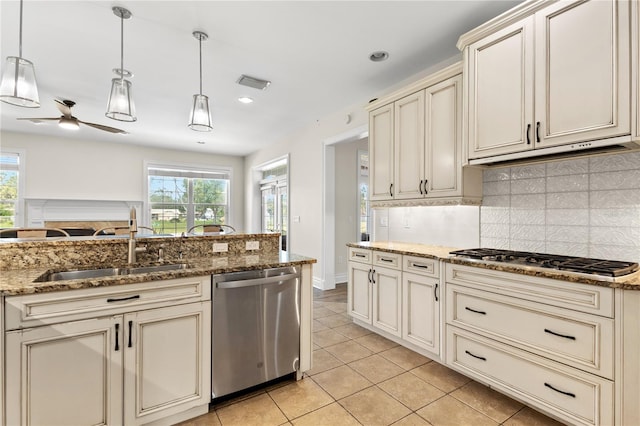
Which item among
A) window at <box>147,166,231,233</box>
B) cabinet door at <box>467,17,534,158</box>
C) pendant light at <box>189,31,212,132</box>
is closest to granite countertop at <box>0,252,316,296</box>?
pendant light at <box>189,31,212,132</box>

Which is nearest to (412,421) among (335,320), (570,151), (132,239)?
(335,320)

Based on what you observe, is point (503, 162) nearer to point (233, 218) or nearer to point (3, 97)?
point (3, 97)

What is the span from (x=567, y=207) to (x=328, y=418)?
7.30 feet

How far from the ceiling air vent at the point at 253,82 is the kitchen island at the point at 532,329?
94.3 inches

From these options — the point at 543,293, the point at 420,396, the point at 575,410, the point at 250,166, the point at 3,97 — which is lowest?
the point at 420,396

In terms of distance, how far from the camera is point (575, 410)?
1.64 meters

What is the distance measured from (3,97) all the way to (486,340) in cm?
359

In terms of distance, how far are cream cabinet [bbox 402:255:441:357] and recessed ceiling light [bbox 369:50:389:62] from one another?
6.33 feet

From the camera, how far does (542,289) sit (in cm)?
177

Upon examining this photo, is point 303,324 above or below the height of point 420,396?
above

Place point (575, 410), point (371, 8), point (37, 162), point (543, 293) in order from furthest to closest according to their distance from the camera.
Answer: point (37, 162) → point (371, 8) → point (543, 293) → point (575, 410)

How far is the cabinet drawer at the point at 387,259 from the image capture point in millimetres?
2780

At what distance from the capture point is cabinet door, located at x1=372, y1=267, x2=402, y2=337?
109 inches

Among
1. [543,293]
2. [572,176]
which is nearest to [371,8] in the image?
[572,176]
